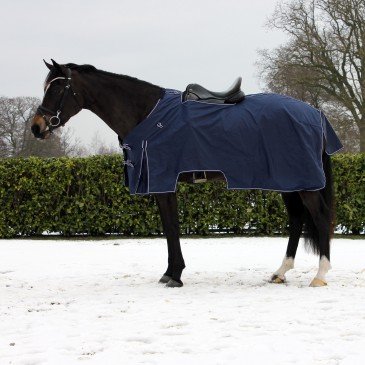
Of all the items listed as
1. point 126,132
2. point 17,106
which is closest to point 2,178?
point 126,132

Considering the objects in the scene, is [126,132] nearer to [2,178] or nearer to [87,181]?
[87,181]

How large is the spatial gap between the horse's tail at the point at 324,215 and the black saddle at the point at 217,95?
1.13 meters

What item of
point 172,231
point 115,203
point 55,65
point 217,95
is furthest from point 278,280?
point 115,203

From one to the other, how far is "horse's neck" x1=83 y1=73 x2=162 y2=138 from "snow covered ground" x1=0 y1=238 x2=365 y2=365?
67.4 inches

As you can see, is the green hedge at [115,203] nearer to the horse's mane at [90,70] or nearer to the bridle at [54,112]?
the horse's mane at [90,70]

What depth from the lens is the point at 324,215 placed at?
18.5 ft

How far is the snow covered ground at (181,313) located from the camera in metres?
3.36

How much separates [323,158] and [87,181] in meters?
6.72

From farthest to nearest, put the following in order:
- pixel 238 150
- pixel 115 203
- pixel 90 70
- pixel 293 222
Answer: pixel 115 203, pixel 293 222, pixel 90 70, pixel 238 150

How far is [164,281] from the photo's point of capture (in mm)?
5879

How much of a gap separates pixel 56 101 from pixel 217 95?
5.36ft

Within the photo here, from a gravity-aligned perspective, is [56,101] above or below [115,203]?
above

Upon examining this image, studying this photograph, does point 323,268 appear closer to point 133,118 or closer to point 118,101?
point 133,118

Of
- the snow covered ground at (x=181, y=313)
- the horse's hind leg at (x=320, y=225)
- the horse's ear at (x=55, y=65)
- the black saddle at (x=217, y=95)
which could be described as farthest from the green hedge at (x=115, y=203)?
the horse's ear at (x=55, y=65)
